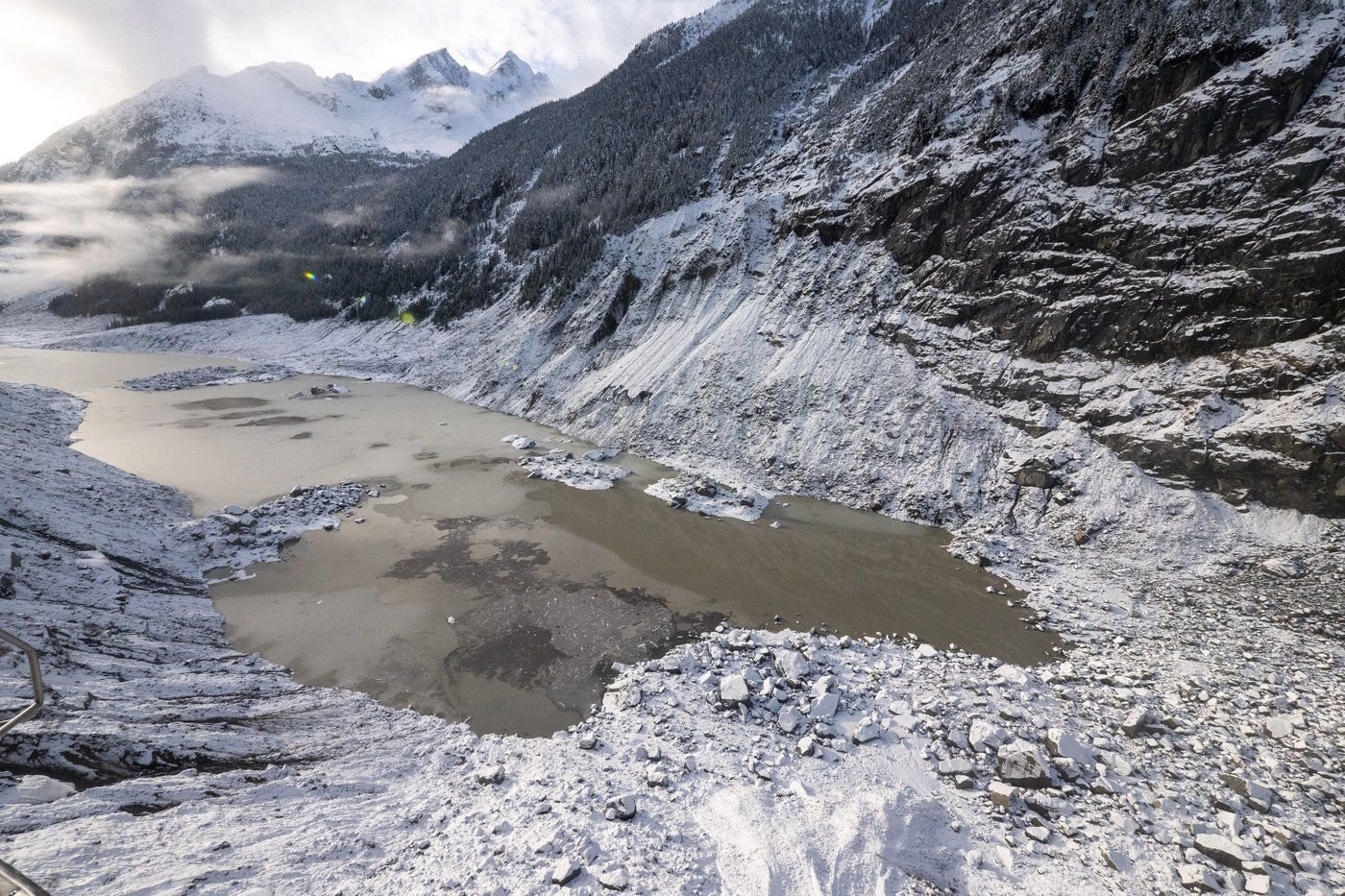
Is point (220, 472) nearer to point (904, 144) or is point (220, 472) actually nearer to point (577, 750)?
point (577, 750)

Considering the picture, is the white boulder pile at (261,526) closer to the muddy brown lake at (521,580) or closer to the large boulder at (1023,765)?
the muddy brown lake at (521,580)

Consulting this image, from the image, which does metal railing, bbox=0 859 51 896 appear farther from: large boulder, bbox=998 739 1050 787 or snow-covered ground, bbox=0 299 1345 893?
large boulder, bbox=998 739 1050 787

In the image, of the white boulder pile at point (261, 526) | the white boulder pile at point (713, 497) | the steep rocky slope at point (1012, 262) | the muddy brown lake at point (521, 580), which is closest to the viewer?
the muddy brown lake at point (521, 580)

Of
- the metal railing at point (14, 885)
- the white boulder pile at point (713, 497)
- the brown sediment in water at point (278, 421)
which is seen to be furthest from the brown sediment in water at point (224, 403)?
the metal railing at point (14, 885)

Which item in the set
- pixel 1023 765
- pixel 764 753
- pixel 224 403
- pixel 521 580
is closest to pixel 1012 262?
pixel 1023 765

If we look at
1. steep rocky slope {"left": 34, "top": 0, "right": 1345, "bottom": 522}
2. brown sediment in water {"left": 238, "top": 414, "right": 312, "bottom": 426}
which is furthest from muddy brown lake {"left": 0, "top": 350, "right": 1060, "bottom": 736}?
steep rocky slope {"left": 34, "top": 0, "right": 1345, "bottom": 522}

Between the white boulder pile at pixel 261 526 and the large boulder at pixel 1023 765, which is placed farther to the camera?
the white boulder pile at pixel 261 526
